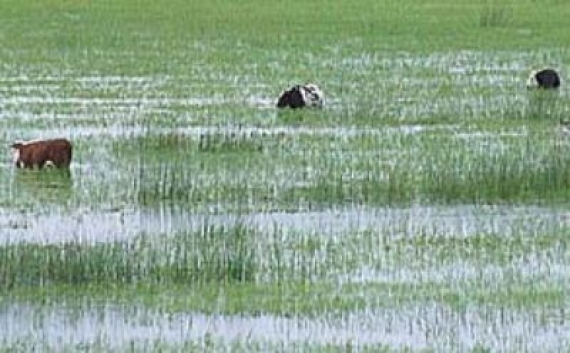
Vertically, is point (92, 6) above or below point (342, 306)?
above

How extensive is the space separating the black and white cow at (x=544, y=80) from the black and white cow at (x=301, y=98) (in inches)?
181

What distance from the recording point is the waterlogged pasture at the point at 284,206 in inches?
496

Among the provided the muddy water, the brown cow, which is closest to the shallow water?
the brown cow

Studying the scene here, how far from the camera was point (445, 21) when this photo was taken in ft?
146

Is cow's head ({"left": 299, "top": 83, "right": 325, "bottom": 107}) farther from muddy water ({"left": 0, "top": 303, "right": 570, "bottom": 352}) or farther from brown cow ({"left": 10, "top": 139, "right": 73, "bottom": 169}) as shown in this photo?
muddy water ({"left": 0, "top": 303, "right": 570, "bottom": 352})

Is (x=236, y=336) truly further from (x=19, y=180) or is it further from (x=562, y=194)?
(x=19, y=180)

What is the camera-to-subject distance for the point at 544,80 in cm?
2998

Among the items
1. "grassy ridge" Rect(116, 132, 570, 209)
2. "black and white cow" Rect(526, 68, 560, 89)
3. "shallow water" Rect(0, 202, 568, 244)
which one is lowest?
"shallow water" Rect(0, 202, 568, 244)

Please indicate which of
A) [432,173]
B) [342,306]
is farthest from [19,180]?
[342,306]

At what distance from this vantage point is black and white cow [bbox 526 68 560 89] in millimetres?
29938

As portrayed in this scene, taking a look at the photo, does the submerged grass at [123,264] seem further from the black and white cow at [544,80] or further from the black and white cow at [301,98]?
the black and white cow at [544,80]

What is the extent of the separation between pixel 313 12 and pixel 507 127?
76.9 ft

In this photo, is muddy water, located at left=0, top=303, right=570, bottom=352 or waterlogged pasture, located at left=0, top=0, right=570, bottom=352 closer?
muddy water, located at left=0, top=303, right=570, bottom=352

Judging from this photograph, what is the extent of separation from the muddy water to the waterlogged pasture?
1.1 inches
